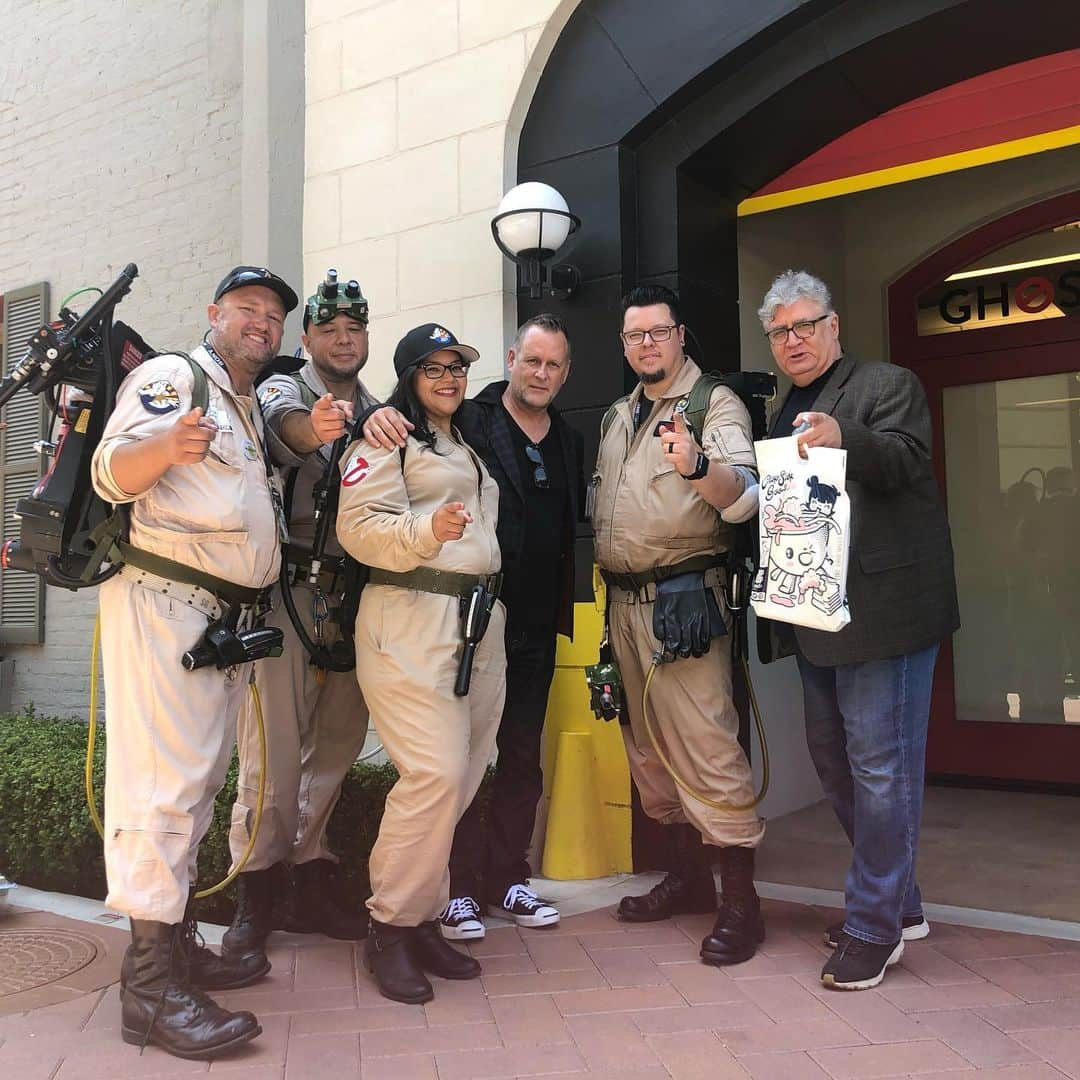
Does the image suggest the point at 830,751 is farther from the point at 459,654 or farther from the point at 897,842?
the point at 459,654

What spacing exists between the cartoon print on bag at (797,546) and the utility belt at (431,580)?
0.84 metres

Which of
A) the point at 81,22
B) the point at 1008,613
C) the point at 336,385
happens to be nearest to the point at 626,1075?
the point at 336,385

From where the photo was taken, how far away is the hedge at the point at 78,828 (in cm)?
402

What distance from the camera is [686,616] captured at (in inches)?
134

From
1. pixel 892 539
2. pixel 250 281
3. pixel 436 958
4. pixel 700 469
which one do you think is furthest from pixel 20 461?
pixel 892 539

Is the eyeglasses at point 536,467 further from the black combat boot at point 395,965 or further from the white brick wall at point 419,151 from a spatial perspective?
the black combat boot at point 395,965

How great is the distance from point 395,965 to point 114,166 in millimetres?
5695

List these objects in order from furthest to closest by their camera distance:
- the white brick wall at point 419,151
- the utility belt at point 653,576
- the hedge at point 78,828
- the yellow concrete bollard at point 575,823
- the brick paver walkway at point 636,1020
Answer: the white brick wall at point 419,151, the yellow concrete bollard at point 575,823, the hedge at point 78,828, the utility belt at point 653,576, the brick paver walkway at point 636,1020

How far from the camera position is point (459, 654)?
319 cm

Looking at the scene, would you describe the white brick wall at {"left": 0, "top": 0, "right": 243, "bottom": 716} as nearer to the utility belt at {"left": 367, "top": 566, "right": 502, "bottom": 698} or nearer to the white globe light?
the white globe light

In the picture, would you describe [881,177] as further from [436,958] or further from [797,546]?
[436,958]

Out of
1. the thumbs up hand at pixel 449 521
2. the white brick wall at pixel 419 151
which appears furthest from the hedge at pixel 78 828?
the white brick wall at pixel 419 151

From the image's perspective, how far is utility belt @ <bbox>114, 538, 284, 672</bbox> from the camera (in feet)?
9.34

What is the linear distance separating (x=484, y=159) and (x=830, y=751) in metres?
3.03
